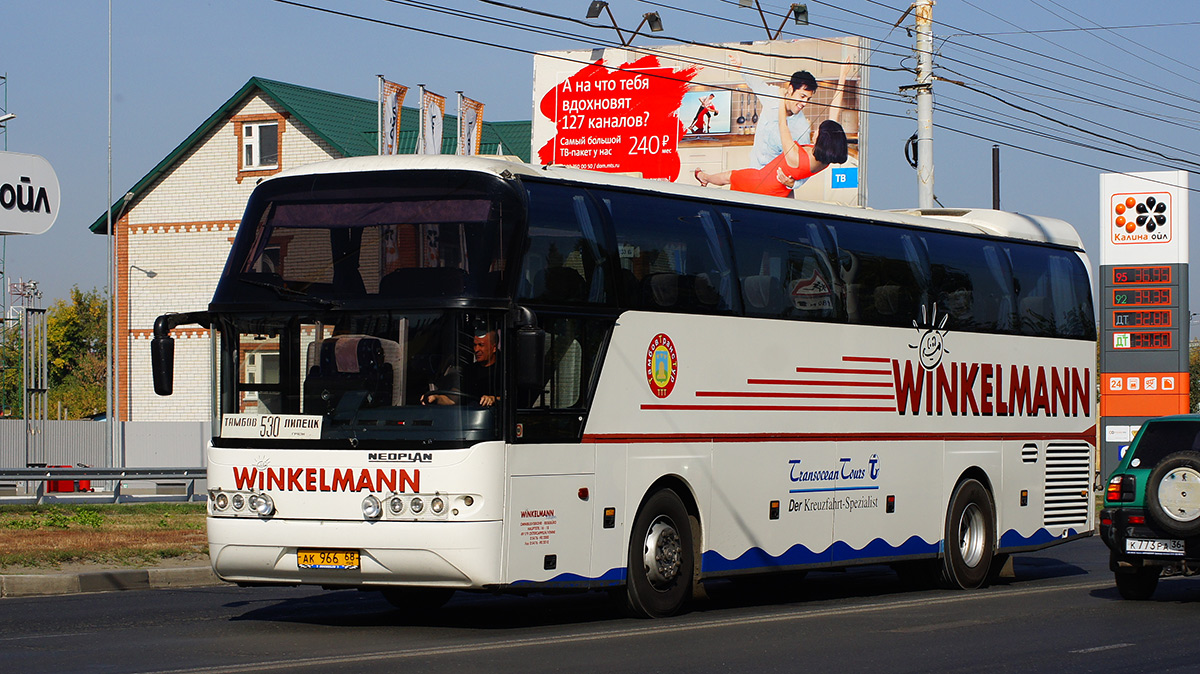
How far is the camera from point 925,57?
28.3 m

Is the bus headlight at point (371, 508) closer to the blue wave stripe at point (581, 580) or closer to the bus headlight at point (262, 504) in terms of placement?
the bus headlight at point (262, 504)

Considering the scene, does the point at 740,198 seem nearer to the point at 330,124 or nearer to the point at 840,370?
the point at 840,370

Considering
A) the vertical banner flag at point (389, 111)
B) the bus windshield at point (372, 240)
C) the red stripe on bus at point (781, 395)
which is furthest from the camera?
the vertical banner flag at point (389, 111)

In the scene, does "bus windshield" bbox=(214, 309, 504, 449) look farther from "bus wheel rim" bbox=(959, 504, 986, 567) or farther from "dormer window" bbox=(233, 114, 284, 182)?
"dormer window" bbox=(233, 114, 284, 182)

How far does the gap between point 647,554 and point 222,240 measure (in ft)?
124

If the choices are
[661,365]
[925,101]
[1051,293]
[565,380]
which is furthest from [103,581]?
[925,101]

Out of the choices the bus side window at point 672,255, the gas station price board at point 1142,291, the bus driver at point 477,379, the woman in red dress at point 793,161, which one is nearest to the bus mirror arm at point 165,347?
the bus driver at point 477,379

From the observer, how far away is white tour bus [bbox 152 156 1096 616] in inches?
480

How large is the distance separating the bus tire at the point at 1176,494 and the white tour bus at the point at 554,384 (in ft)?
9.14

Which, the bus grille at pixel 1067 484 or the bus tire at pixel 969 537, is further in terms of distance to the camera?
the bus grille at pixel 1067 484

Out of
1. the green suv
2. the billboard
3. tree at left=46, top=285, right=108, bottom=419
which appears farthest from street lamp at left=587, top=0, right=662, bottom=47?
tree at left=46, top=285, right=108, bottom=419

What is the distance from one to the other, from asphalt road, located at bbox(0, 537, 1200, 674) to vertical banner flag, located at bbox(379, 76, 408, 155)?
20269mm

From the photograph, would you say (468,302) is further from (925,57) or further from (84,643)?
(925,57)

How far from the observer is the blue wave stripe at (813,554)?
14.8 m
